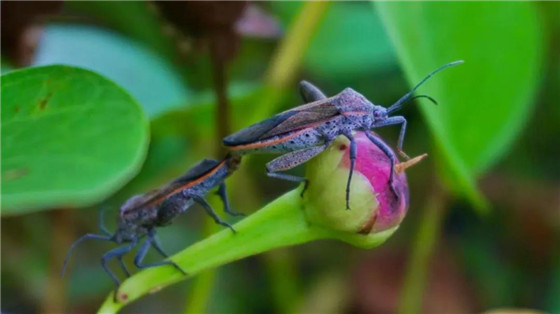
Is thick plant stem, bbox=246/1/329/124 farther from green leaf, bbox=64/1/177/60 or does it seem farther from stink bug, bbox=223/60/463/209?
green leaf, bbox=64/1/177/60

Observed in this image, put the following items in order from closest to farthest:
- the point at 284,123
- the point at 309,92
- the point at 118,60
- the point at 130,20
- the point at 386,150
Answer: the point at 386,150
the point at 284,123
the point at 309,92
the point at 118,60
the point at 130,20

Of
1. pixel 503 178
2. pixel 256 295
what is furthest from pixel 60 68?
pixel 503 178

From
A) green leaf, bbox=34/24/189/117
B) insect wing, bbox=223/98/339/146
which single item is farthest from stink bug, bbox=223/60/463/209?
green leaf, bbox=34/24/189/117

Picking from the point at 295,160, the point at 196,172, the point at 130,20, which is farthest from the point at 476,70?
the point at 130,20

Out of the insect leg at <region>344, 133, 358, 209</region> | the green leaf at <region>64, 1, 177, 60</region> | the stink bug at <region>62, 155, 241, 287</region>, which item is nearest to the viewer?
the insect leg at <region>344, 133, 358, 209</region>

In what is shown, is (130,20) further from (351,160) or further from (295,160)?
(351,160)

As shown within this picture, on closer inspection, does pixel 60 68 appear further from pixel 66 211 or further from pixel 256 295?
pixel 256 295
